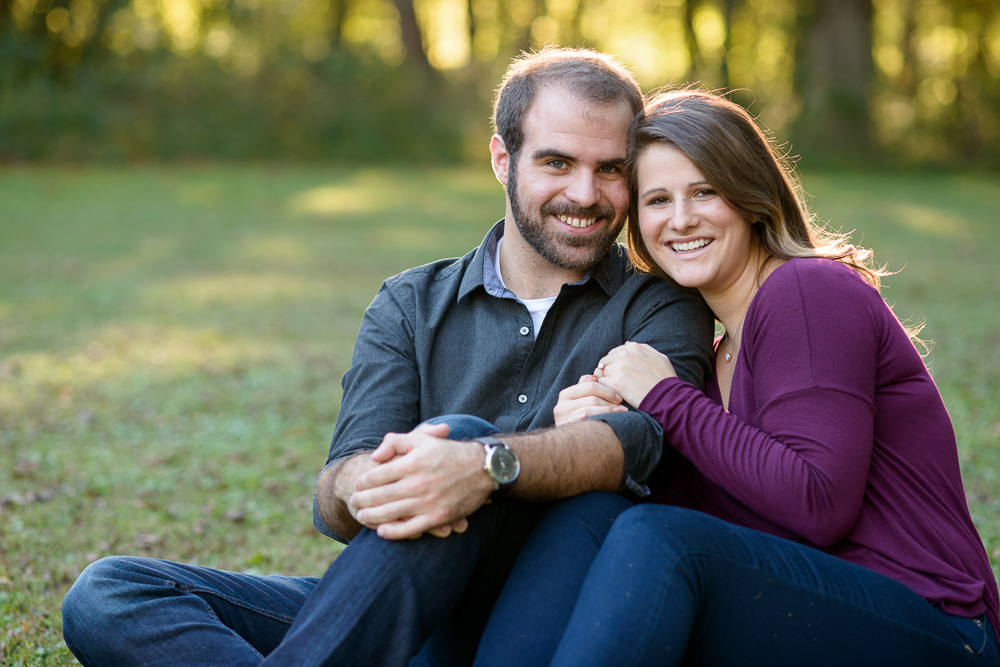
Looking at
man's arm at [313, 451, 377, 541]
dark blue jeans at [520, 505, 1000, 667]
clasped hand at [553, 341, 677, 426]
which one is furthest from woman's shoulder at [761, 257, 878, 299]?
man's arm at [313, 451, 377, 541]

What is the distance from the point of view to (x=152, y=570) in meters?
3.05

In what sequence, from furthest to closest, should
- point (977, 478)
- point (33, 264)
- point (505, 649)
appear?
point (33, 264)
point (977, 478)
point (505, 649)

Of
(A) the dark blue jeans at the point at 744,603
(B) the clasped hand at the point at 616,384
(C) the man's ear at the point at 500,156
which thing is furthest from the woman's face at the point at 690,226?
(A) the dark blue jeans at the point at 744,603

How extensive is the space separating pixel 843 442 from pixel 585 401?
76cm

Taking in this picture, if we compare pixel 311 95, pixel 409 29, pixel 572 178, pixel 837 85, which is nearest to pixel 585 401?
pixel 572 178

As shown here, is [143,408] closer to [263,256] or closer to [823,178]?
[263,256]

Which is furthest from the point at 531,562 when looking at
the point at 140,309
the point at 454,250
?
the point at 454,250

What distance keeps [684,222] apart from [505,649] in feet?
4.59

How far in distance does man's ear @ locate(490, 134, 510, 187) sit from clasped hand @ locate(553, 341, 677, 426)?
3.29ft

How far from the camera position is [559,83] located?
353 centimetres

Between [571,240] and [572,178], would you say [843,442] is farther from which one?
[572,178]

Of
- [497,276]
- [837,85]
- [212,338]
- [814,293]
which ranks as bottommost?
[212,338]

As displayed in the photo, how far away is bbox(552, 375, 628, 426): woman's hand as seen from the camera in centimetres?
297

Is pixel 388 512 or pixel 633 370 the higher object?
pixel 633 370
